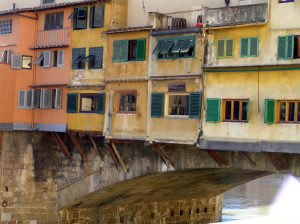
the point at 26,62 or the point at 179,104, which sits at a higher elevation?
the point at 26,62

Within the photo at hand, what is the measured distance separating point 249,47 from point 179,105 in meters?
3.24

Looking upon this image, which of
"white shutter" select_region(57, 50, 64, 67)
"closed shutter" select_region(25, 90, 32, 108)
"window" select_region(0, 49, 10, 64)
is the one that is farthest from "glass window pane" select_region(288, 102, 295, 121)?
"window" select_region(0, 49, 10, 64)

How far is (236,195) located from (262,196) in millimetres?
2144

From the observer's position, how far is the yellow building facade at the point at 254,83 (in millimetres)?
20266

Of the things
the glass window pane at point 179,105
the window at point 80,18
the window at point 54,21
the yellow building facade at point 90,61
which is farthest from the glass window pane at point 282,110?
the window at point 54,21

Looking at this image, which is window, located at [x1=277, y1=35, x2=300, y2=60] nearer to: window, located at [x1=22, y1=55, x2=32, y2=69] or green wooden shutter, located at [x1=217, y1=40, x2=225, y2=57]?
green wooden shutter, located at [x1=217, y1=40, x2=225, y2=57]

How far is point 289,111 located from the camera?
66.8 ft

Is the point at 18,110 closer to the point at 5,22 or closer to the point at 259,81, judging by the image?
the point at 5,22

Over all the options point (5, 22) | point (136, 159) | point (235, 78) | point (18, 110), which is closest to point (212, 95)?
point (235, 78)

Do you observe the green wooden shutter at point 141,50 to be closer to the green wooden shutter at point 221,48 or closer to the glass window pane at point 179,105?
the glass window pane at point 179,105

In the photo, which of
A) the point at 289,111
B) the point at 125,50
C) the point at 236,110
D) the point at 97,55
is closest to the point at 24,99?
the point at 97,55

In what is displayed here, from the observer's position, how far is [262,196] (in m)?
51.2

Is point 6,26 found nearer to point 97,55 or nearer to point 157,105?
point 97,55

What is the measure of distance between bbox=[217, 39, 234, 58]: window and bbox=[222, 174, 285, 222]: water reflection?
16625 millimetres
